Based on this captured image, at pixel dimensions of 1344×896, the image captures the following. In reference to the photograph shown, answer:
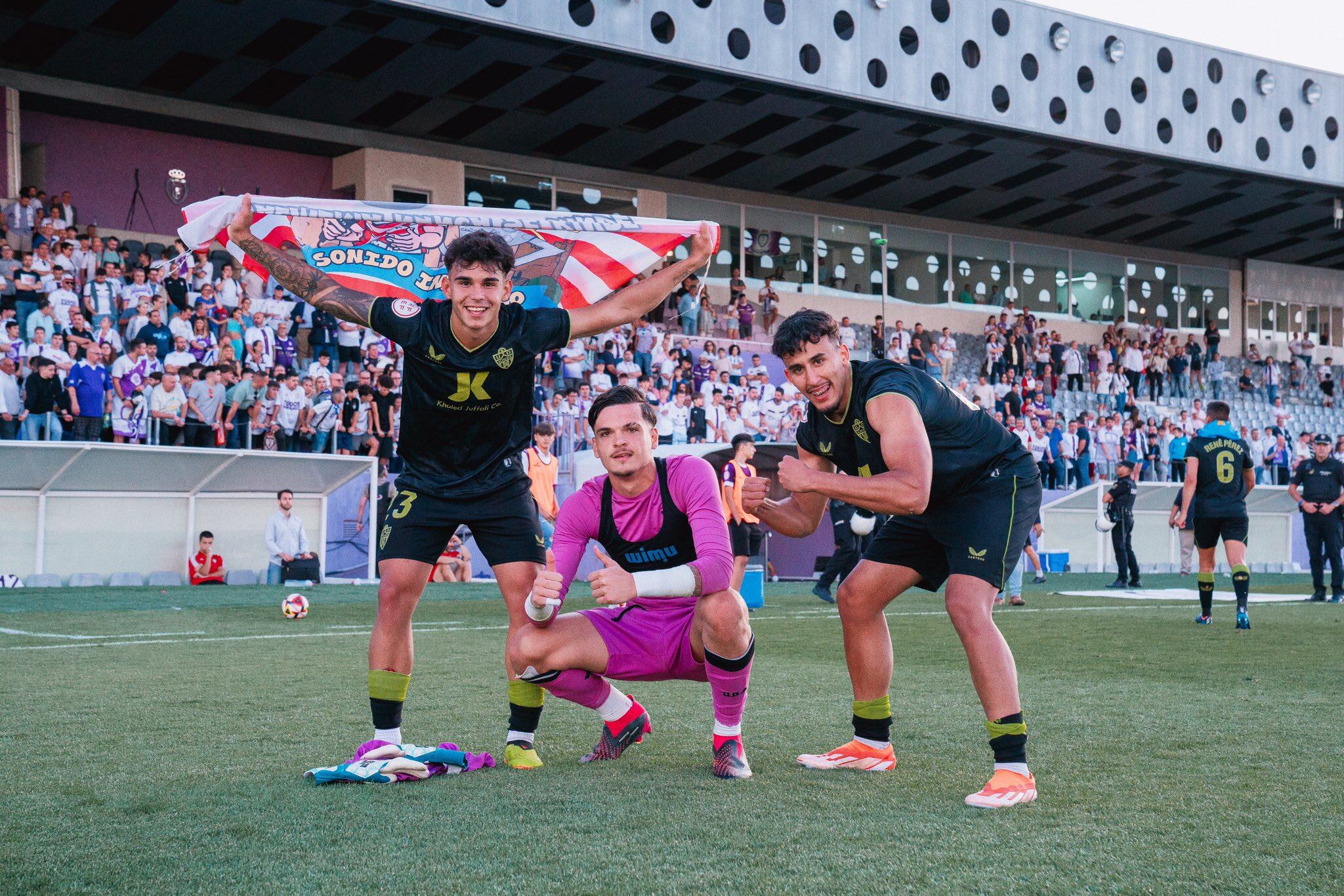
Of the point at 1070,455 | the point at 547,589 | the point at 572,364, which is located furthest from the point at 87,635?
the point at 1070,455

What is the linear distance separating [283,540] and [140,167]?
13074 mm

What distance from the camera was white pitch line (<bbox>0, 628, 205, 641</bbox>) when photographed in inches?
386

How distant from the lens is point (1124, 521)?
18.8m

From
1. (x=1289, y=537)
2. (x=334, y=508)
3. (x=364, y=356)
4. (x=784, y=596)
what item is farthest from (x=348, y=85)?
(x=1289, y=537)

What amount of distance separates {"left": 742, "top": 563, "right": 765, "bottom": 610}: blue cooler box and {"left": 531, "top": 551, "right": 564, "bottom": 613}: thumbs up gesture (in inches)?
354

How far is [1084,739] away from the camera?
210 inches

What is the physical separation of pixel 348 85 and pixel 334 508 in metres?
11.0

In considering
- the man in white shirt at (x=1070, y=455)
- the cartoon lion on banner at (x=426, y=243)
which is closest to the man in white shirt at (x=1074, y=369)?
the man in white shirt at (x=1070, y=455)

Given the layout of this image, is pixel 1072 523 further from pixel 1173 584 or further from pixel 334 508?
pixel 334 508

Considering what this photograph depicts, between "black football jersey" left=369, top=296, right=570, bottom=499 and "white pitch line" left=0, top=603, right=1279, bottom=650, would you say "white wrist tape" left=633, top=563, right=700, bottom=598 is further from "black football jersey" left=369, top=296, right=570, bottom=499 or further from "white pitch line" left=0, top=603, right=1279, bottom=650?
"white pitch line" left=0, top=603, right=1279, bottom=650

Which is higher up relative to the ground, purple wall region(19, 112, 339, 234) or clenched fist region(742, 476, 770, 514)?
purple wall region(19, 112, 339, 234)

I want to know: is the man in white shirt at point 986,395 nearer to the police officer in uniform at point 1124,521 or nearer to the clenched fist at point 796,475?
the police officer in uniform at point 1124,521

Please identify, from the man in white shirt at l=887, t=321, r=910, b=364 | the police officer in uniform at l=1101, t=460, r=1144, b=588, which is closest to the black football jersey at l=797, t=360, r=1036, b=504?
the police officer in uniform at l=1101, t=460, r=1144, b=588

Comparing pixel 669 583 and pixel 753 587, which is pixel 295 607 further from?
pixel 669 583
